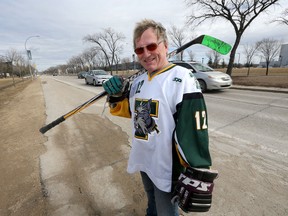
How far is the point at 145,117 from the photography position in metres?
1.20

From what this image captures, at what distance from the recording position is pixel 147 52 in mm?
→ 1183

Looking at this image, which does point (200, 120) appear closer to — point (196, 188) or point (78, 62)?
point (196, 188)

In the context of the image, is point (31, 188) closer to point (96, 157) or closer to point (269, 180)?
point (96, 157)

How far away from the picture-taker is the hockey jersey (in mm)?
981

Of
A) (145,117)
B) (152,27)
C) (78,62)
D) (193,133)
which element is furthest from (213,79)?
(78,62)

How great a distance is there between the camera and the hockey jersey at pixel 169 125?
98 centimetres

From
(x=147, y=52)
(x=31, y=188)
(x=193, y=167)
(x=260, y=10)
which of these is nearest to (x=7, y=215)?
(x=31, y=188)

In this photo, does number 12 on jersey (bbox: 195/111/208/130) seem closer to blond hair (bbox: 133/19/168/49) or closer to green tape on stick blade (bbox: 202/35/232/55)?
blond hair (bbox: 133/19/168/49)

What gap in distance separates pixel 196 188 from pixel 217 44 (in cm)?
137

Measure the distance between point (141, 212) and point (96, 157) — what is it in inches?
56.3

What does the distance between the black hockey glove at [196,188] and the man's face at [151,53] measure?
70 centimetres

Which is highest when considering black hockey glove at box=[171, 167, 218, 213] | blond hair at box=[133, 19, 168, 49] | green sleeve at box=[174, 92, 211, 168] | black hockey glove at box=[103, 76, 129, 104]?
blond hair at box=[133, 19, 168, 49]

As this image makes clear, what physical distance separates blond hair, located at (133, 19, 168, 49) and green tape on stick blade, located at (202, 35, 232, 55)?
70cm

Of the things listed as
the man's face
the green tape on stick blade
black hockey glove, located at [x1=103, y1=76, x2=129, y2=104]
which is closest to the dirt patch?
black hockey glove, located at [x1=103, y1=76, x2=129, y2=104]
